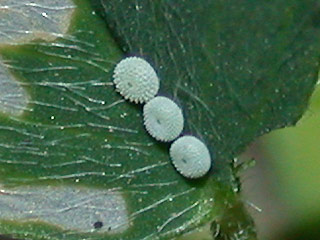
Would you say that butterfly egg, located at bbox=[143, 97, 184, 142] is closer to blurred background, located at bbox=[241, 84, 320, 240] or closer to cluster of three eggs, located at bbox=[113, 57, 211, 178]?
cluster of three eggs, located at bbox=[113, 57, 211, 178]

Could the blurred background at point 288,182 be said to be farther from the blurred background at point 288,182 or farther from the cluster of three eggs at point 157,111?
the cluster of three eggs at point 157,111

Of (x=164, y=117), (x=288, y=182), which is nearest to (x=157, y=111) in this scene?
(x=164, y=117)

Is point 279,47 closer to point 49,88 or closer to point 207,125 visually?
point 207,125

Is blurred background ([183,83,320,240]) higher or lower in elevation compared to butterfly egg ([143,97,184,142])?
lower

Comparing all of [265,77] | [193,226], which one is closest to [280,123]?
[265,77]

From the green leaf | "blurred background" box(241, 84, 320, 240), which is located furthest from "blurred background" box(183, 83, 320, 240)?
the green leaf

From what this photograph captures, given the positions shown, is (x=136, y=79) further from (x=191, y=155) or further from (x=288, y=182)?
(x=288, y=182)
